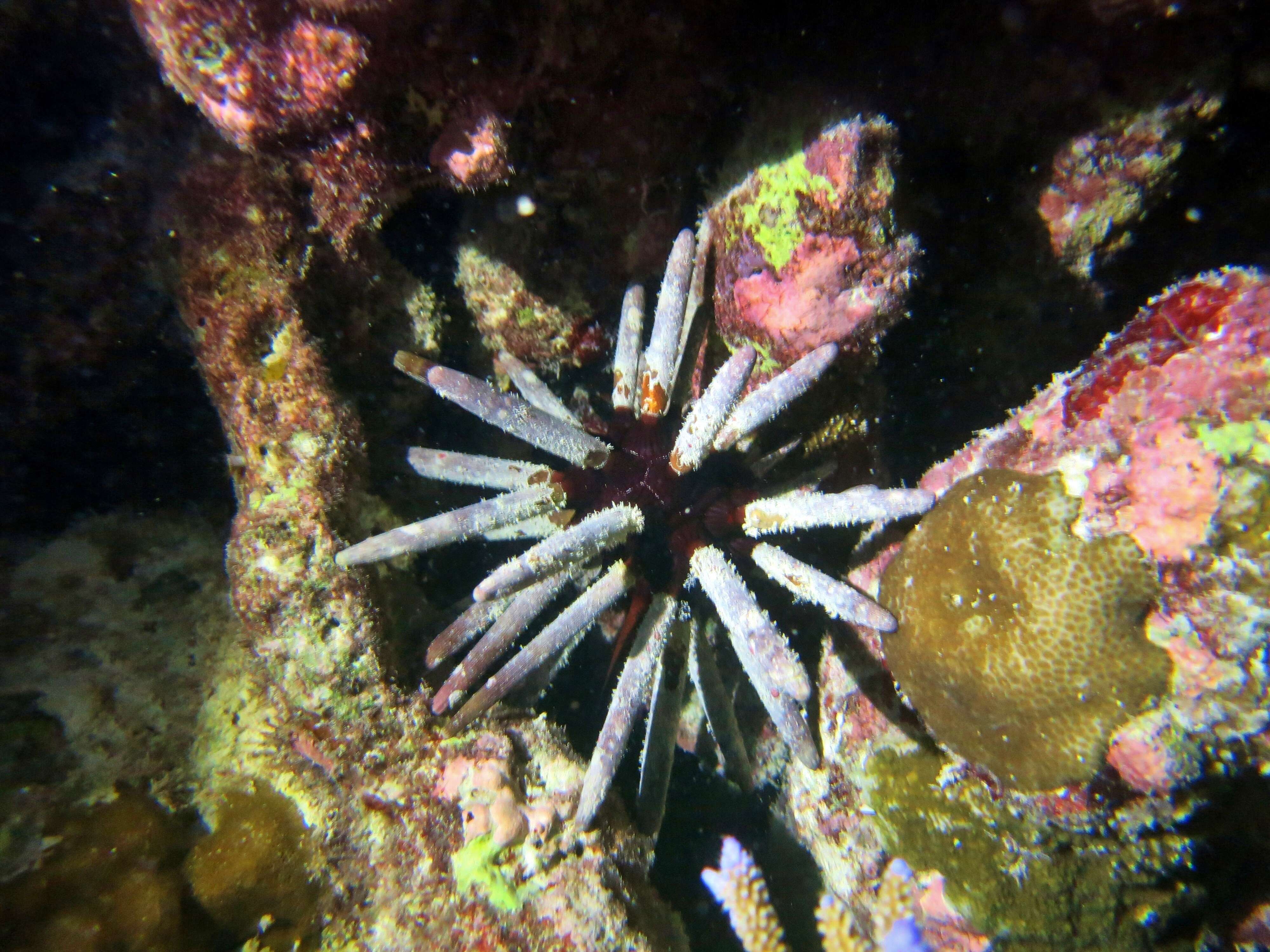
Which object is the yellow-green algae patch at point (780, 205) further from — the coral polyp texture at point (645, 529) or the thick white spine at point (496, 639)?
the thick white spine at point (496, 639)

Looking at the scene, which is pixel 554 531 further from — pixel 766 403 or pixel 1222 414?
pixel 1222 414

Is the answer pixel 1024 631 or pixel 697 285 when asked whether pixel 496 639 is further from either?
pixel 1024 631

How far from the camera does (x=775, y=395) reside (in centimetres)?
248

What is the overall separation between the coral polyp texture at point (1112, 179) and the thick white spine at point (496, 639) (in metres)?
2.67

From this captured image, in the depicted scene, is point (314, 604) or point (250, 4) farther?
point (314, 604)

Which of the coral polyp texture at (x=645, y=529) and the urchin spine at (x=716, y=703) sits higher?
the coral polyp texture at (x=645, y=529)

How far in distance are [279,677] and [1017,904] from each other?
327cm

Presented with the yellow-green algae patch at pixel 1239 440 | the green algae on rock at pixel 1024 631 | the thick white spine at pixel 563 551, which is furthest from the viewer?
the thick white spine at pixel 563 551

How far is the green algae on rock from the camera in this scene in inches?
80.0

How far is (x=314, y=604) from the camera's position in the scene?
8.60 ft

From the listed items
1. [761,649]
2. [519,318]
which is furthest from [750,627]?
[519,318]

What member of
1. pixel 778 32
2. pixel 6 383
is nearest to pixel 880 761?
pixel 778 32

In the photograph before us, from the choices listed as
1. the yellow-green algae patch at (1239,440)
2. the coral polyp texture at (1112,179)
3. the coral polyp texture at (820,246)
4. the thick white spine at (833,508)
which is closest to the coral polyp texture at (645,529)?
the thick white spine at (833,508)

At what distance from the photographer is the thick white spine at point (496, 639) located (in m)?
2.68
